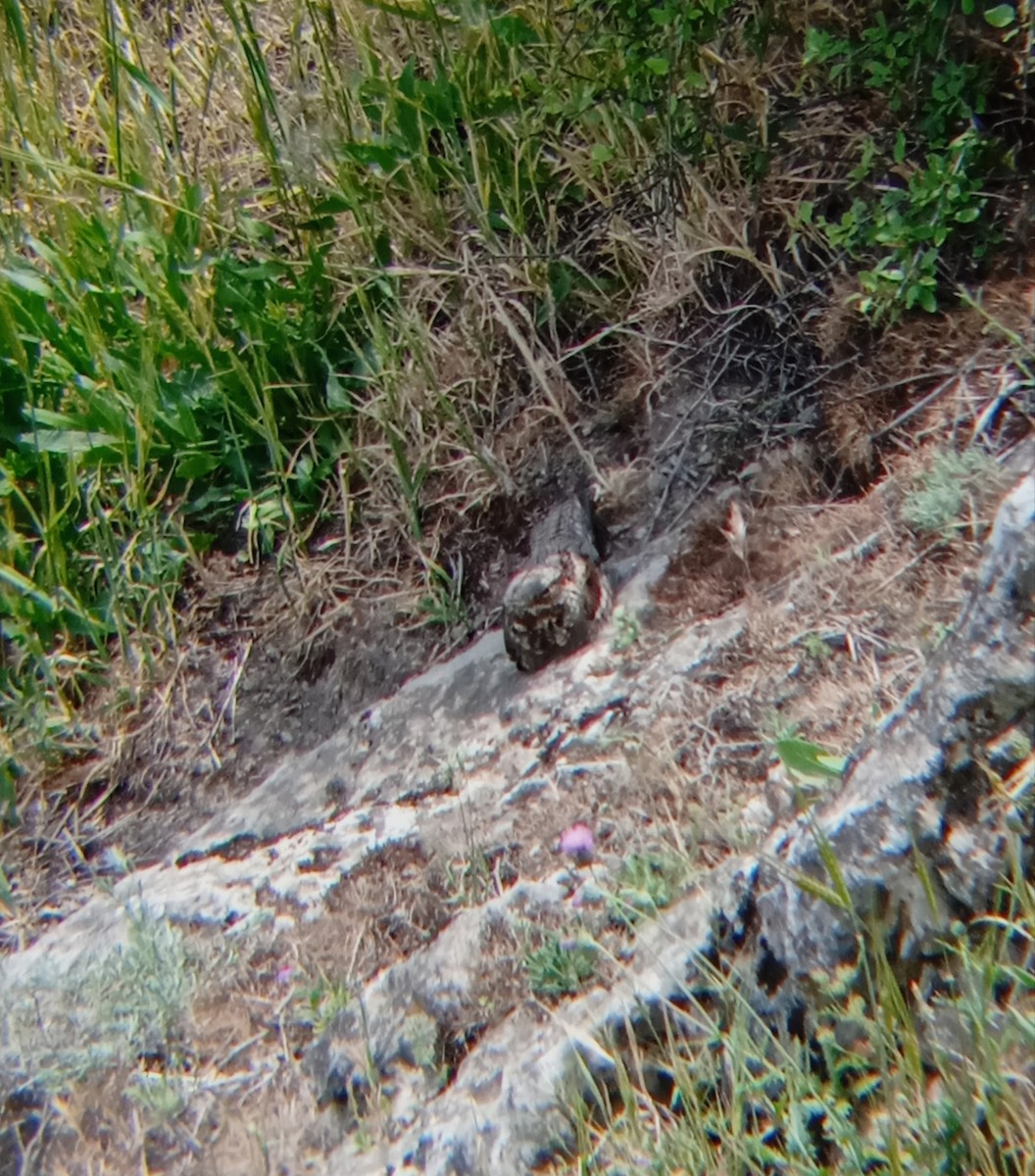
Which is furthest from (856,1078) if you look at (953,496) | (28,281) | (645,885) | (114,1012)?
(28,281)

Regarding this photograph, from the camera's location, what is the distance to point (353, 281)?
2.78 metres

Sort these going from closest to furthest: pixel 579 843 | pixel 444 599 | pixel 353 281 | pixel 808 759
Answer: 1. pixel 808 759
2. pixel 579 843
3. pixel 444 599
4. pixel 353 281

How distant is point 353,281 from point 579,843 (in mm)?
1703

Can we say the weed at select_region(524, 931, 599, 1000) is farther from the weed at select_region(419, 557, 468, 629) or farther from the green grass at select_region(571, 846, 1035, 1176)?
the weed at select_region(419, 557, 468, 629)

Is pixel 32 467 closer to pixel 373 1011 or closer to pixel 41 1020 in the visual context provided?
pixel 41 1020

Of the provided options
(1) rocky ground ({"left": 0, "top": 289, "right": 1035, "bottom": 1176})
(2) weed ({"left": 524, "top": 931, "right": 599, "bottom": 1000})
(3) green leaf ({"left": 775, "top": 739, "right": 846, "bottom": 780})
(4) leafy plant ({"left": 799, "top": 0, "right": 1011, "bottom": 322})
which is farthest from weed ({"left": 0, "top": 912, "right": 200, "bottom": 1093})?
(4) leafy plant ({"left": 799, "top": 0, "right": 1011, "bottom": 322})

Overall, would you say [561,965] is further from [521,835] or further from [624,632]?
[624,632]

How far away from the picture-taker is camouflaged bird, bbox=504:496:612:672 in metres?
2.20

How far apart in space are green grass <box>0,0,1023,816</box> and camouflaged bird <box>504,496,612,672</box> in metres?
0.31

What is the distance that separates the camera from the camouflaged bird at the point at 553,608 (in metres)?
2.20

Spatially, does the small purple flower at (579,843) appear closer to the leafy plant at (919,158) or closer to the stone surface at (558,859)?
the stone surface at (558,859)

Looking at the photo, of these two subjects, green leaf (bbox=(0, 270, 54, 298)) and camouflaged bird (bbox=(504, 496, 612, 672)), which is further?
green leaf (bbox=(0, 270, 54, 298))

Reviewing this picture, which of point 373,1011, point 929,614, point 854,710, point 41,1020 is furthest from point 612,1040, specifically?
point 41,1020

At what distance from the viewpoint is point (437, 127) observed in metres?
2.76
